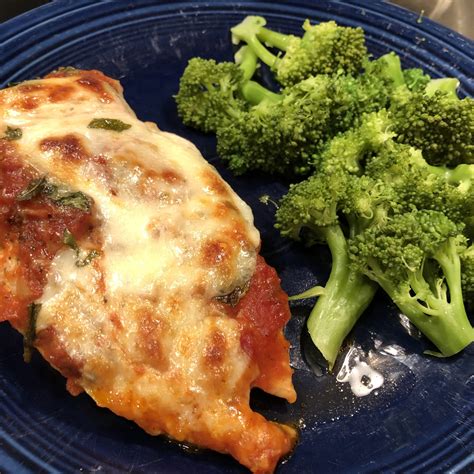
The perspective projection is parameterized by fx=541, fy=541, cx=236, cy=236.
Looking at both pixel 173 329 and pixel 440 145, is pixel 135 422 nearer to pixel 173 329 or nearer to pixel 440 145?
pixel 173 329

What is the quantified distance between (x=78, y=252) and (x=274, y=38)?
6.80 ft

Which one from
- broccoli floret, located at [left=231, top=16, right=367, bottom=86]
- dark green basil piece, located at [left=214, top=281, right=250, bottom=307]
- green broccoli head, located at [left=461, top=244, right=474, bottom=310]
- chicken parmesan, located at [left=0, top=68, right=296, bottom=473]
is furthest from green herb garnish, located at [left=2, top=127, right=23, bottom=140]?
green broccoli head, located at [left=461, top=244, right=474, bottom=310]

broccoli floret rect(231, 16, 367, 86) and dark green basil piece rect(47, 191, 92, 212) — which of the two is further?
broccoli floret rect(231, 16, 367, 86)

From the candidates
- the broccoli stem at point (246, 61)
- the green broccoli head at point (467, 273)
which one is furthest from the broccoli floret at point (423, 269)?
the broccoli stem at point (246, 61)

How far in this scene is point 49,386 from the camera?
2031 millimetres

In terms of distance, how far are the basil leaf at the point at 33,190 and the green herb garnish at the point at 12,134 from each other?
0.26m

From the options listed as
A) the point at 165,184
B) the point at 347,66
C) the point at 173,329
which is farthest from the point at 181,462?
the point at 347,66

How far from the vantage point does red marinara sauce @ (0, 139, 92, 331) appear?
1915 millimetres

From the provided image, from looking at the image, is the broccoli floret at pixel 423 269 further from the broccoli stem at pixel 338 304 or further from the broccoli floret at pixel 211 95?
the broccoli floret at pixel 211 95

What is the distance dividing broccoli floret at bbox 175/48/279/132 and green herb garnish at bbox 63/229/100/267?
129 cm

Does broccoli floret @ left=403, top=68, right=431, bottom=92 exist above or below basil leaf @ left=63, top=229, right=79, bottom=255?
above

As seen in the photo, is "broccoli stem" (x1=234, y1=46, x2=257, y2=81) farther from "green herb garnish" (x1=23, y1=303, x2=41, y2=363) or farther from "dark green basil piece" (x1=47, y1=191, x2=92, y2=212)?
"green herb garnish" (x1=23, y1=303, x2=41, y2=363)

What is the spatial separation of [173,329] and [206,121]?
148 cm

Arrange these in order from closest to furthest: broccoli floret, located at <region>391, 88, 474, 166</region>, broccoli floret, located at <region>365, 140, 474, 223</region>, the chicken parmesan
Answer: the chicken parmesan → broccoli floret, located at <region>365, 140, 474, 223</region> → broccoli floret, located at <region>391, 88, 474, 166</region>
